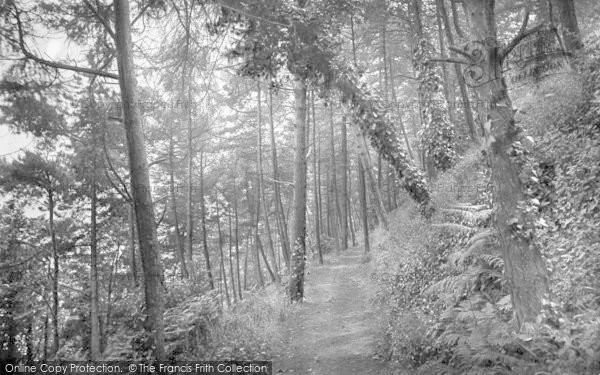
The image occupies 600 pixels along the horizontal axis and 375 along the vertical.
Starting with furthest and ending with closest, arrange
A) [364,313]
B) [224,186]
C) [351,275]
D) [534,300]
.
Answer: [224,186], [351,275], [364,313], [534,300]

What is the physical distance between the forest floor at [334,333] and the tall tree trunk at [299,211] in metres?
0.60

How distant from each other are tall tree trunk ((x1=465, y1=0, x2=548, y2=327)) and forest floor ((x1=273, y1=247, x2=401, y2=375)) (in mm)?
2263

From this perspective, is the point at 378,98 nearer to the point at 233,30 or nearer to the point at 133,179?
the point at 233,30

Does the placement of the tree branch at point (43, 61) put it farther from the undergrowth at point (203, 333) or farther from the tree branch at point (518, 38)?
the tree branch at point (518, 38)

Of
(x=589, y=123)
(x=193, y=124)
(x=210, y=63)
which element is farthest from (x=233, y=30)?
(x=193, y=124)

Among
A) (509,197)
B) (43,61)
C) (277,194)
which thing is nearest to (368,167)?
A: (277,194)

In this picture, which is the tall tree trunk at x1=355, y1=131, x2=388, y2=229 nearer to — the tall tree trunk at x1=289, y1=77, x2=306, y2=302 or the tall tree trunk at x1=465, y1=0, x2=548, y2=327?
the tall tree trunk at x1=289, y1=77, x2=306, y2=302

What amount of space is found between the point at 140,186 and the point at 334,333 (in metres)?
5.28

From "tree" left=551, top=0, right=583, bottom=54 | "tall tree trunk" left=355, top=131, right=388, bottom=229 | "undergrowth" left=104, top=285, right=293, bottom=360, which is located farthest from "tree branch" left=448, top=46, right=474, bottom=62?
"tall tree trunk" left=355, top=131, right=388, bottom=229

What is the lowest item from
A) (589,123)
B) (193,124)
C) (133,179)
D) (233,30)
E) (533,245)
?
(533,245)

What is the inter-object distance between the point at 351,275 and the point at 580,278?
35.2 ft

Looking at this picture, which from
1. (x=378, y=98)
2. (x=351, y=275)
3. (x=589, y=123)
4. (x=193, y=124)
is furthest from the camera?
(x=193, y=124)

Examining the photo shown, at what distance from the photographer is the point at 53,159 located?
546 inches

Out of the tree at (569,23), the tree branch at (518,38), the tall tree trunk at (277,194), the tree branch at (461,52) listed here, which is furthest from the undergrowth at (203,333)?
the tree at (569,23)
